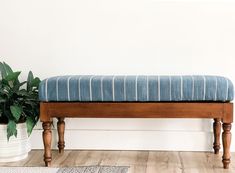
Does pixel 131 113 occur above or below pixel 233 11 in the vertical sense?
below

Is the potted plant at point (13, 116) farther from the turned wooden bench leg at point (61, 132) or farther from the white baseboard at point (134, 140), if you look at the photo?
the white baseboard at point (134, 140)

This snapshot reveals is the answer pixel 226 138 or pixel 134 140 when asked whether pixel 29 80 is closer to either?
pixel 134 140

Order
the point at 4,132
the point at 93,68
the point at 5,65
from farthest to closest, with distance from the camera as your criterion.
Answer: the point at 93,68
the point at 5,65
the point at 4,132

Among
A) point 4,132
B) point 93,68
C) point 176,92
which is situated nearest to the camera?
point 176,92

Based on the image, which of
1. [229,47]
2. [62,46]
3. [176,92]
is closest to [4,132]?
[62,46]

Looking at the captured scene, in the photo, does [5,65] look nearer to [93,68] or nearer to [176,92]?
[93,68]

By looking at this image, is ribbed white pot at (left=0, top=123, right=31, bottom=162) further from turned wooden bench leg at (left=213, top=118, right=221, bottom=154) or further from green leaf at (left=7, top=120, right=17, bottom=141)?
turned wooden bench leg at (left=213, top=118, right=221, bottom=154)

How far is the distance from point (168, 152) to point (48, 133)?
813 mm

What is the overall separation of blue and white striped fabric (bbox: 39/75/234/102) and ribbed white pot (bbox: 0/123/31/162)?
0.34 metres

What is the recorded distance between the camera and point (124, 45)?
8.98 feet

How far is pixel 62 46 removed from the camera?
2.77 metres

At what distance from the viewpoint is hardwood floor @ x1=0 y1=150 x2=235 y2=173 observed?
2.30 meters

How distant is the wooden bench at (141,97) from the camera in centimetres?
219

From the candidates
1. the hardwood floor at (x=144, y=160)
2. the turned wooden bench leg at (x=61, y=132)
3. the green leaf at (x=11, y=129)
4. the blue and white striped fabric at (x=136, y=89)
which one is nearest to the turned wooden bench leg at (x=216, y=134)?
the hardwood floor at (x=144, y=160)
